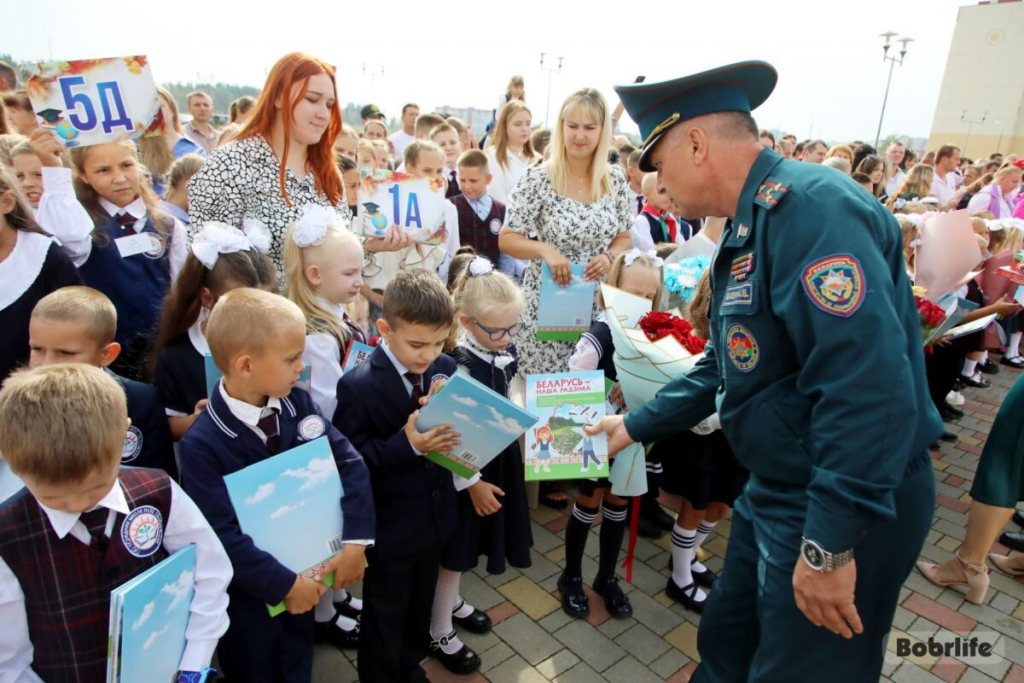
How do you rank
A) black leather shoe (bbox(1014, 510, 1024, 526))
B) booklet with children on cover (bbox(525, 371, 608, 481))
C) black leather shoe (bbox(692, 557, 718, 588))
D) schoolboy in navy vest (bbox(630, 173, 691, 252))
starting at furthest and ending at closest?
schoolboy in navy vest (bbox(630, 173, 691, 252)) < black leather shoe (bbox(1014, 510, 1024, 526)) < black leather shoe (bbox(692, 557, 718, 588)) < booklet with children on cover (bbox(525, 371, 608, 481))

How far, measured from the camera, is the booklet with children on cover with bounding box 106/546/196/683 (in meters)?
1.41

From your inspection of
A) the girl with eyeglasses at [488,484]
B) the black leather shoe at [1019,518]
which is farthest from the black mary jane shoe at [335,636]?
the black leather shoe at [1019,518]

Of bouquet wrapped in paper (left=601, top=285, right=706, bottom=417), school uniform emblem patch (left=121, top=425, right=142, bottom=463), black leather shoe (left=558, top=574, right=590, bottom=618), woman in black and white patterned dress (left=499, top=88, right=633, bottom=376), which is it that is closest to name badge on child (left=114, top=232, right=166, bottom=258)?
school uniform emblem patch (left=121, top=425, right=142, bottom=463)

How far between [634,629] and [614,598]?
0.55ft

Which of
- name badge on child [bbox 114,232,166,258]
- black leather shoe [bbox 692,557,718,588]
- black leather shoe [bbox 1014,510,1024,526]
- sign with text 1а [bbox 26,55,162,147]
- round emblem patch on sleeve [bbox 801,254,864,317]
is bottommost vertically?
black leather shoe [bbox 1014,510,1024,526]

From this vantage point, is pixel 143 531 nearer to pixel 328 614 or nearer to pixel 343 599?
pixel 328 614

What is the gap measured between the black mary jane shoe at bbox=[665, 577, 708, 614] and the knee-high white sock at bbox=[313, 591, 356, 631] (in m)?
1.61

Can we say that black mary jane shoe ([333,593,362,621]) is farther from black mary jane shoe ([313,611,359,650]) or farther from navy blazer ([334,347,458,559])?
navy blazer ([334,347,458,559])

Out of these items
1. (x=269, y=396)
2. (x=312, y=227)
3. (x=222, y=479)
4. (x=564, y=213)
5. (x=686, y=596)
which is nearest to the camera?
(x=222, y=479)

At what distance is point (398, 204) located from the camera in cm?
354

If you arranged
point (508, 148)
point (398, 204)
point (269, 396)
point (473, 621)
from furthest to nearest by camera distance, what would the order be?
1. point (508, 148)
2. point (398, 204)
3. point (473, 621)
4. point (269, 396)

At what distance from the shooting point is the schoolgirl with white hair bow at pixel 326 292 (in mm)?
2568

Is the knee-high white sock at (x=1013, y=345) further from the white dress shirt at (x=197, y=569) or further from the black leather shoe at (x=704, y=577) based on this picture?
the white dress shirt at (x=197, y=569)

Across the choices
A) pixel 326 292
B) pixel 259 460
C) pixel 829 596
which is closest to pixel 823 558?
pixel 829 596
